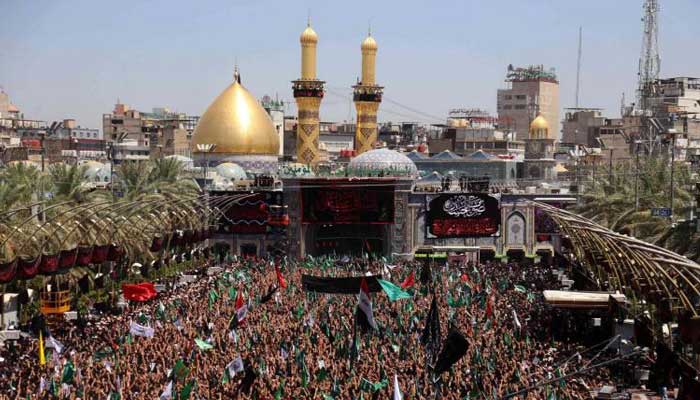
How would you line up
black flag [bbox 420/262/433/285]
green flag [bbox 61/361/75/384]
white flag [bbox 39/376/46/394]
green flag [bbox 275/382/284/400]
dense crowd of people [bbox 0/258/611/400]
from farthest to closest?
black flag [bbox 420/262/433/285] < green flag [bbox 61/361/75/384] < dense crowd of people [bbox 0/258/611/400] < white flag [bbox 39/376/46/394] < green flag [bbox 275/382/284/400]

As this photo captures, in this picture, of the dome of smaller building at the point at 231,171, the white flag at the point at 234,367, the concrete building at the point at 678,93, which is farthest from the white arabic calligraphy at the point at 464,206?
the concrete building at the point at 678,93

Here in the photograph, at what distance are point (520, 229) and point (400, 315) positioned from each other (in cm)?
2811

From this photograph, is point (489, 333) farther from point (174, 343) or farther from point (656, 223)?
point (656, 223)

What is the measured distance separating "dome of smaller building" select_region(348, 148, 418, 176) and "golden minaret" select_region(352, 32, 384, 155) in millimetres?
8934

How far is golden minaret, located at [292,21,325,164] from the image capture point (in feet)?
213

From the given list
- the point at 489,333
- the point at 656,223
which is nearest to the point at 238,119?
the point at 656,223

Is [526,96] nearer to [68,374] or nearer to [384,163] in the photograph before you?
[384,163]

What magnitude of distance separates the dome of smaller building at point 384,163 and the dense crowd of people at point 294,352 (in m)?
17.4

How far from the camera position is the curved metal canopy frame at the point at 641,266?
77.4 feet

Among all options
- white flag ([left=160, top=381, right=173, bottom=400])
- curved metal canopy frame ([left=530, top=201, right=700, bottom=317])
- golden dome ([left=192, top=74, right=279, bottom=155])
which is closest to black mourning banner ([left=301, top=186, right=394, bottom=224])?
golden dome ([left=192, top=74, right=279, bottom=155])

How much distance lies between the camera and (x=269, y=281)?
41594 mm

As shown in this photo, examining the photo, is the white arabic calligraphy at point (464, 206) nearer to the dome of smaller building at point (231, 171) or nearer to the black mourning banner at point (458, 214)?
the black mourning banner at point (458, 214)

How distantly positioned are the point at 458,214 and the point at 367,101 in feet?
41.8

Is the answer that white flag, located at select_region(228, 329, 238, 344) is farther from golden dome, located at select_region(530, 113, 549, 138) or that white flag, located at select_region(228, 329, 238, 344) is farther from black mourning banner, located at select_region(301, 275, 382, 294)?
golden dome, located at select_region(530, 113, 549, 138)
